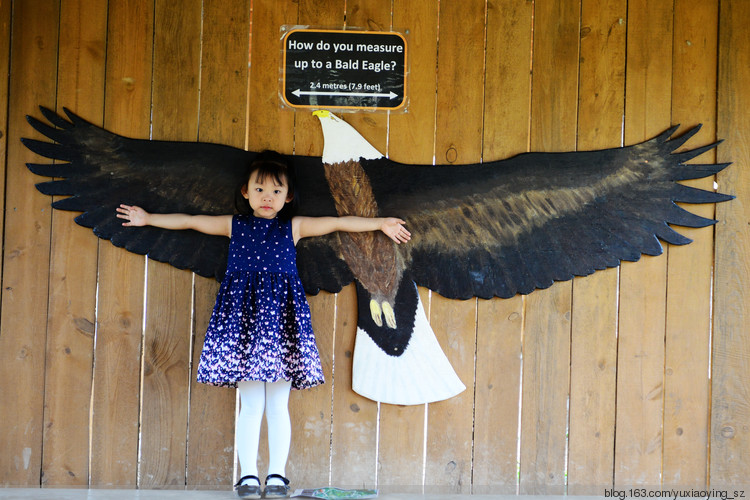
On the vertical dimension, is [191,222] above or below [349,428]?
above

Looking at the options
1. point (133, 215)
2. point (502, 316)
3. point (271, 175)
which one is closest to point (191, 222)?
point (133, 215)

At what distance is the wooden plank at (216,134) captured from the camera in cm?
287

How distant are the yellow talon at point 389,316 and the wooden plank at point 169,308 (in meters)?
0.76

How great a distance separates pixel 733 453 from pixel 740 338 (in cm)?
45

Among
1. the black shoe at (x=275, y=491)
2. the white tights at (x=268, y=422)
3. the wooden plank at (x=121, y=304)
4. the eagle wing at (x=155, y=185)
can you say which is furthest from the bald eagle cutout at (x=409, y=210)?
the black shoe at (x=275, y=491)

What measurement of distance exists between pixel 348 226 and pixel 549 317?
0.87 meters

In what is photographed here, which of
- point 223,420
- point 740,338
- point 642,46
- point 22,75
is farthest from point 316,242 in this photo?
point 740,338

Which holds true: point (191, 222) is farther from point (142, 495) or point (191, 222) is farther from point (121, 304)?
point (142, 495)

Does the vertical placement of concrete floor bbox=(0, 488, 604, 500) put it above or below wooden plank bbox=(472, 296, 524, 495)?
below

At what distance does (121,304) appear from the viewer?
2887 mm

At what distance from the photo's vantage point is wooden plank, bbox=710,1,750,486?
2953 mm

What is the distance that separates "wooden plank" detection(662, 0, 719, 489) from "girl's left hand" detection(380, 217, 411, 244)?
41.9 inches

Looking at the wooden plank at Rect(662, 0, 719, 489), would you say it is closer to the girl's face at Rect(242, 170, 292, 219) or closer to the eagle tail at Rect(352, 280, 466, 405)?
the eagle tail at Rect(352, 280, 466, 405)

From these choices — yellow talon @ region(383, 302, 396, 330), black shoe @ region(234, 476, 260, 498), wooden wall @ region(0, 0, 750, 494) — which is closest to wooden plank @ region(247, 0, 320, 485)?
wooden wall @ region(0, 0, 750, 494)
